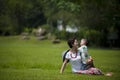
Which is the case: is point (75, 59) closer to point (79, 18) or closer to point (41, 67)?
point (41, 67)

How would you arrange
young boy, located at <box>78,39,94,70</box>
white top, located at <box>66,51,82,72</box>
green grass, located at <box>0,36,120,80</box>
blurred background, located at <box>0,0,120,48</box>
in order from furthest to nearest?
blurred background, located at <box>0,0,120,48</box>
white top, located at <box>66,51,82,72</box>
young boy, located at <box>78,39,94,70</box>
green grass, located at <box>0,36,120,80</box>

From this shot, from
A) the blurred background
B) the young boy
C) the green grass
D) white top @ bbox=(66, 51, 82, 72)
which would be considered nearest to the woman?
white top @ bbox=(66, 51, 82, 72)

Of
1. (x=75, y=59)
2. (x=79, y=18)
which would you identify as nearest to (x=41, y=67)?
(x=75, y=59)

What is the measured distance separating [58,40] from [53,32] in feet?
22.3

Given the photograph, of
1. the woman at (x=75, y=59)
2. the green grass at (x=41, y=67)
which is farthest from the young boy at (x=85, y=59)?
the green grass at (x=41, y=67)

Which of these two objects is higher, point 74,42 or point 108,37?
point 74,42

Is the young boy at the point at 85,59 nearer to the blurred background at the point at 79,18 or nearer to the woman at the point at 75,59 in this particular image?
the woman at the point at 75,59

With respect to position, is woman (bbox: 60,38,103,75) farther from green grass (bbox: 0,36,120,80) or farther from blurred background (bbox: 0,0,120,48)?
blurred background (bbox: 0,0,120,48)

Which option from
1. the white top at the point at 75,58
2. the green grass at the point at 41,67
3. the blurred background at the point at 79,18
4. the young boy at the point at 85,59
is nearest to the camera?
the green grass at the point at 41,67

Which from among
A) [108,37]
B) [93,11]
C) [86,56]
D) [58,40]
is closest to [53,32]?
[58,40]

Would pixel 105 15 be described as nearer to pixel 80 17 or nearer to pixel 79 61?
Answer: pixel 80 17

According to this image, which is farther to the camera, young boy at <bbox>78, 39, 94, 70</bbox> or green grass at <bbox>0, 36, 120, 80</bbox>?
young boy at <bbox>78, 39, 94, 70</bbox>

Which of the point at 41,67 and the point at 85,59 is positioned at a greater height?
the point at 85,59

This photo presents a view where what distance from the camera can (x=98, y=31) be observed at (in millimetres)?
49906
